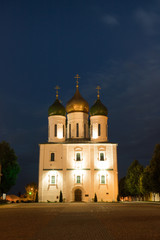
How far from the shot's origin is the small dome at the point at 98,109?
6581 centimetres

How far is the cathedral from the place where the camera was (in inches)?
2377

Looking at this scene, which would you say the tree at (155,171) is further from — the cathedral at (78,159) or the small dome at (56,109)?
the small dome at (56,109)

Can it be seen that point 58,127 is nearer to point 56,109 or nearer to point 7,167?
point 56,109

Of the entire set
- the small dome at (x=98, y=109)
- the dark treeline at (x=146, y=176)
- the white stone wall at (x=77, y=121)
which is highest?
the small dome at (x=98, y=109)

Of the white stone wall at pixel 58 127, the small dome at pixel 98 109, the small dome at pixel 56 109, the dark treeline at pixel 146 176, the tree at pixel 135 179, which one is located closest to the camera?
the dark treeline at pixel 146 176

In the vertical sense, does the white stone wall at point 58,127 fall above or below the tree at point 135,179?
above

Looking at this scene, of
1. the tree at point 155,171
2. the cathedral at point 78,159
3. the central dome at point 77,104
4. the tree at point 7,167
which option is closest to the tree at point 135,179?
the cathedral at point 78,159


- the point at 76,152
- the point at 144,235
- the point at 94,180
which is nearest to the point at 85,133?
the point at 76,152

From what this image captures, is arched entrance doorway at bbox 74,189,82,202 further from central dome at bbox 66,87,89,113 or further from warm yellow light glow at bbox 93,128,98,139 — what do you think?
central dome at bbox 66,87,89,113

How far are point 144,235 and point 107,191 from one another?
160 ft

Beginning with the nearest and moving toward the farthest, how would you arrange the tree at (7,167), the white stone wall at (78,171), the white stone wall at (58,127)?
the tree at (7,167), the white stone wall at (78,171), the white stone wall at (58,127)

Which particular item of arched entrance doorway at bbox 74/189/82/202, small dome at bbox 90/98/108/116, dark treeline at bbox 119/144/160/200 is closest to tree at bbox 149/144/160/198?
dark treeline at bbox 119/144/160/200

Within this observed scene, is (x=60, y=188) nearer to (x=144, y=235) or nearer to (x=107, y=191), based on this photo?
(x=107, y=191)

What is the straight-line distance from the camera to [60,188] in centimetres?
6047
